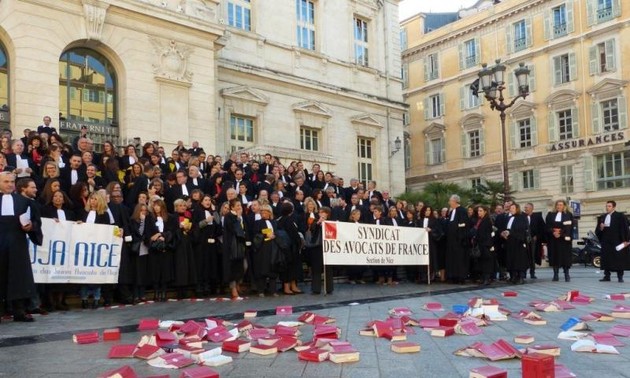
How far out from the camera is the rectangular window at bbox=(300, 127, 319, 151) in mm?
28891

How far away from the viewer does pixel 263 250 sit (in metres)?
12.0

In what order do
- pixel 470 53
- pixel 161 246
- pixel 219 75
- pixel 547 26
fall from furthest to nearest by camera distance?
pixel 470 53
pixel 547 26
pixel 219 75
pixel 161 246

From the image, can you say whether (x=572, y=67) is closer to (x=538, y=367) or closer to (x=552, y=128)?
(x=552, y=128)

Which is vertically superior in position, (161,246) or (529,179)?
(529,179)

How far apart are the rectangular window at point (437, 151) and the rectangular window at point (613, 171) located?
41.8ft

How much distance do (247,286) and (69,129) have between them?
989cm

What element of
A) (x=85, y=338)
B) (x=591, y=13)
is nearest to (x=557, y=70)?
(x=591, y=13)

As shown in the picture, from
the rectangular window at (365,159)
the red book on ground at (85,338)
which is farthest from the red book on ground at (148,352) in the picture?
the rectangular window at (365,159)

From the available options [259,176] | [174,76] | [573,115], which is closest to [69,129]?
[174,76]

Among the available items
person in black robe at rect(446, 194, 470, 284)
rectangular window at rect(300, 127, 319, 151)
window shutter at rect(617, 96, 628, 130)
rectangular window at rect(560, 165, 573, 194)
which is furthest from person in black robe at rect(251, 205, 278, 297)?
rectangular window at rect(560, 165, 573, 194)

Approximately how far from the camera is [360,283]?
15102mm

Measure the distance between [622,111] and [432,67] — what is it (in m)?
16.5

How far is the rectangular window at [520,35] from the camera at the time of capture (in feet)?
146

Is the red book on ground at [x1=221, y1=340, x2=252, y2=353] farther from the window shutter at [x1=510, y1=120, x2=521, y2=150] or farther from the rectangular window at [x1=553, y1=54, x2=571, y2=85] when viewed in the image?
the window shutter at [x1=510, y1=120, x2=521, y2=150]
